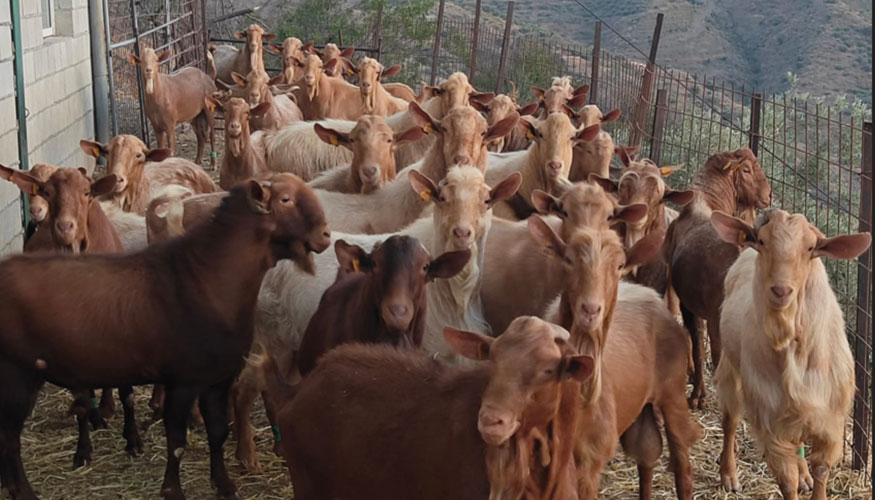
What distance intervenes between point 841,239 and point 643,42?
3205cm

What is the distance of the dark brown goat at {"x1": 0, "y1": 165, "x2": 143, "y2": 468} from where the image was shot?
6.46 metres

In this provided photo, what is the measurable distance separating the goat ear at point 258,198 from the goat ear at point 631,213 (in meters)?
1.89

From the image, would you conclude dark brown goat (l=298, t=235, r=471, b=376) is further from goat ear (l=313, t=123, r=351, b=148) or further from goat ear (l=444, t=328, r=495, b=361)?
goat ear (l=313, t=123, r=351, b=148)

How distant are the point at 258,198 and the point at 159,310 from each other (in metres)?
0.77

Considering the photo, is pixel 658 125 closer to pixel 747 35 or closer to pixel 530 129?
pixel 530 129

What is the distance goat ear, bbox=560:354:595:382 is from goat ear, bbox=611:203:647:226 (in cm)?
257

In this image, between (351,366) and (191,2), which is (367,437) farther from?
(191,2)

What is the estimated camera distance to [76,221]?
21.7 ft

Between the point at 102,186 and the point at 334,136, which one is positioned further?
the point at 334,136

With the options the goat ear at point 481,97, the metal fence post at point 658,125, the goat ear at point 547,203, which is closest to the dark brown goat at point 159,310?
the goat ear at point 547,203

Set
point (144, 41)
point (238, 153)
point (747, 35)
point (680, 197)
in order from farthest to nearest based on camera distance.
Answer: point (747, 35) → point (144, 41) → point (238, 153) → point (680, 197)

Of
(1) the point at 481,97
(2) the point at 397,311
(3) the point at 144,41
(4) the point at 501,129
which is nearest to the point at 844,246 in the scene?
(2) the point at 397,311

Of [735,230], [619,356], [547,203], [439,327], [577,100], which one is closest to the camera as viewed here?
[619,356]

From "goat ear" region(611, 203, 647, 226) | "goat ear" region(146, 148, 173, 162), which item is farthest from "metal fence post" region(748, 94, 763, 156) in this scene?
"goat ear" region(146, 148, 173, 162)
